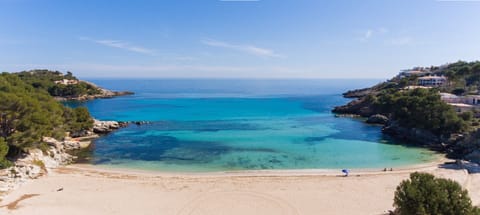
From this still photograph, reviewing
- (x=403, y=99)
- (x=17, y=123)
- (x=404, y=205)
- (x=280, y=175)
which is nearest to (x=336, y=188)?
(x=280, y=175)

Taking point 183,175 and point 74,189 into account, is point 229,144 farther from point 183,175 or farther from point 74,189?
point 74,189

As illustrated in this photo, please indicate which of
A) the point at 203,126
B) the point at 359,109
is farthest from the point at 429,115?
the point at 203,126

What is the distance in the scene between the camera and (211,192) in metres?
19.6

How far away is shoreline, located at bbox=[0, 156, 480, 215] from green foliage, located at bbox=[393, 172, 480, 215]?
121 inches

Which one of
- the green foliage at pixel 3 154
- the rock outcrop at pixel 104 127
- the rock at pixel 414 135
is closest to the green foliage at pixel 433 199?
the rock at pixel 414 135

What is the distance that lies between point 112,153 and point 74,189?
38.0 ft

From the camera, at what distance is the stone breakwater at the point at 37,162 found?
20.4 meters

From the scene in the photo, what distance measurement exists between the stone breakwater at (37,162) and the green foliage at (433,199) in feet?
74.7

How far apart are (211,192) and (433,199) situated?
40.4ft

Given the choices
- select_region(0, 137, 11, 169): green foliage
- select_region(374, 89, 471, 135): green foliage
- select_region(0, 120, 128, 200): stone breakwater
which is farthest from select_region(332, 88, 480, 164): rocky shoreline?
select_region(0, 137, 11, 169): green foliage

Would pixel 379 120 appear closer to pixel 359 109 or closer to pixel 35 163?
pixel 359 109

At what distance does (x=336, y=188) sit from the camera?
20.5 m

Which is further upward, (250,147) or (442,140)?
(442,140)

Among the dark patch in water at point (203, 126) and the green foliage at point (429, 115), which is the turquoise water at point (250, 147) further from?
the green foliage at point (429, 115)
